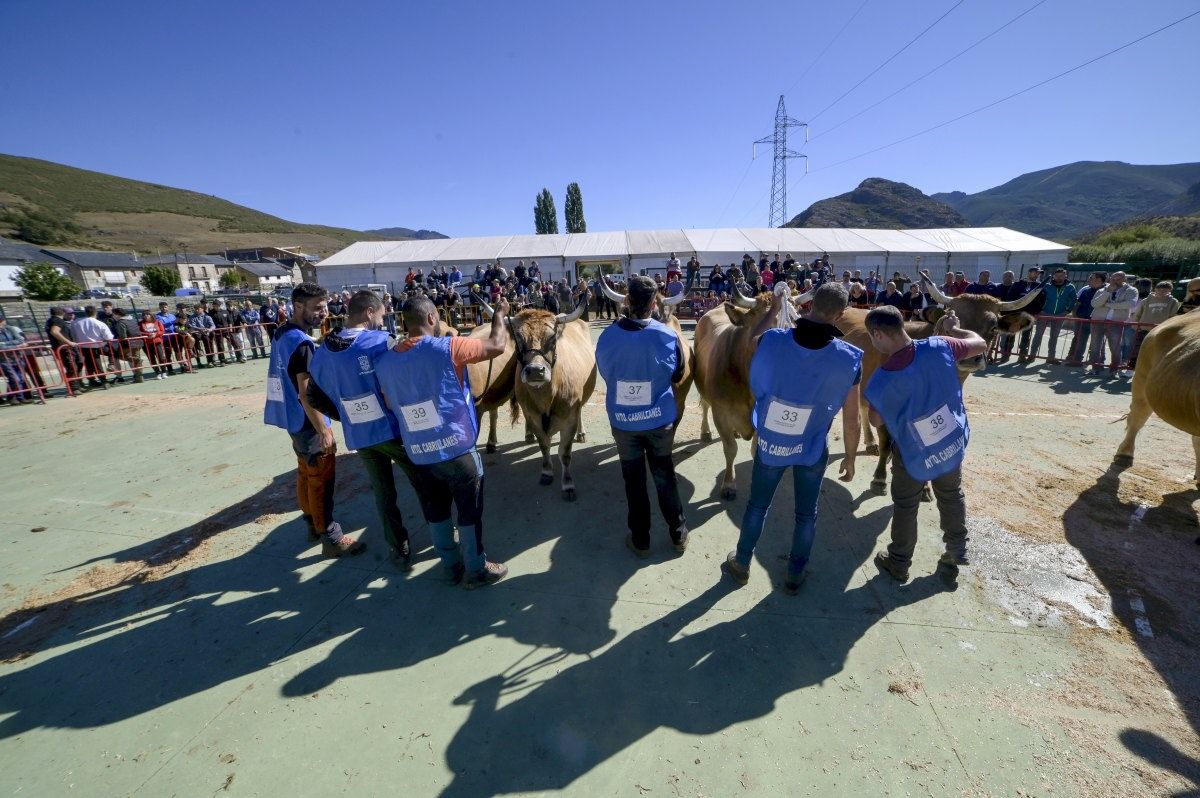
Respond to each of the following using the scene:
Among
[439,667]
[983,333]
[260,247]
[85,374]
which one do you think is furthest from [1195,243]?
[260,247]

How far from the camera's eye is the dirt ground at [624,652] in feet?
7.44

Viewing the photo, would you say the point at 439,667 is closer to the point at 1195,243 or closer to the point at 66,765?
the point at 66,765

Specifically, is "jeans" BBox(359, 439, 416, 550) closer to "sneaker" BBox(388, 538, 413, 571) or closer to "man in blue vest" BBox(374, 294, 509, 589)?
"sneaker" BBox(388, 538, 413, 571)

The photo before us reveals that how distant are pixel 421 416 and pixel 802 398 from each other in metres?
2.46

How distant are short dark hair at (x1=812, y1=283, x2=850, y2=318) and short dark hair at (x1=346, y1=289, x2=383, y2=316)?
3.17 metres

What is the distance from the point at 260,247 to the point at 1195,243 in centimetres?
14763

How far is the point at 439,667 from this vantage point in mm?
2871

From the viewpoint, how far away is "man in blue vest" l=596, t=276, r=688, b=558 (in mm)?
3494

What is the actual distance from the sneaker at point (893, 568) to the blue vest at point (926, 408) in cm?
76

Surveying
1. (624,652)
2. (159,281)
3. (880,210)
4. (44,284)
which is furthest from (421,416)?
(880,210)

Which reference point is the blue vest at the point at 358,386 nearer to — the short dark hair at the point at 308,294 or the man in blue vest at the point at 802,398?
the short dark hair at the point at 308,294

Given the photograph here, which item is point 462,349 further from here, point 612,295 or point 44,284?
point 44,284

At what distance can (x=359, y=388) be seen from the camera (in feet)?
10.9

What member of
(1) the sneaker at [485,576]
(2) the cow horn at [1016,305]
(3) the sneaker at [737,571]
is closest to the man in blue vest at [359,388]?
(1) the sneaker at [485,576]
